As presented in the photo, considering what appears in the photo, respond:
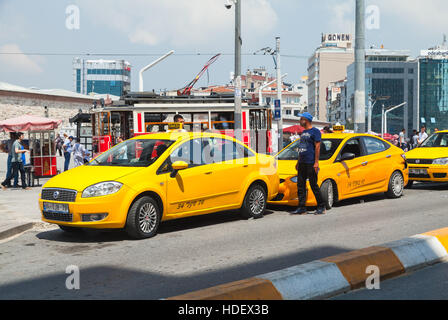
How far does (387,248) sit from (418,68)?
144450 mm

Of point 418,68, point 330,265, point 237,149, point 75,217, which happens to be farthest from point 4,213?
point 418,68

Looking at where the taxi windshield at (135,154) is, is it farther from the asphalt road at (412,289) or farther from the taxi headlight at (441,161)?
the taxi headlight at (441,161)

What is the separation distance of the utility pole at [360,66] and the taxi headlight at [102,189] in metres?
8.45

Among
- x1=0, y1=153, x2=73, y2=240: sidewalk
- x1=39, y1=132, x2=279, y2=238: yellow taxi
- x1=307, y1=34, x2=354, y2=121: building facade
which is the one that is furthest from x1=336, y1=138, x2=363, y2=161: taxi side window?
x1=307, y1=34, x2=354, y2=121: building facade

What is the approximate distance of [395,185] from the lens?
12.5 metres

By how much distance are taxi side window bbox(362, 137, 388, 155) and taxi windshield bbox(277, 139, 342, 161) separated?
2.45 ft

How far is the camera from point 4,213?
35.6 ft

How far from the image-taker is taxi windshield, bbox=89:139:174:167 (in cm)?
866

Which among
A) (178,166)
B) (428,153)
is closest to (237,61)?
(428,153)

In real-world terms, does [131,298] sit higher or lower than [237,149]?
lower

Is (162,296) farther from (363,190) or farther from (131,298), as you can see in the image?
(363,190)

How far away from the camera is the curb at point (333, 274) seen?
182 inches

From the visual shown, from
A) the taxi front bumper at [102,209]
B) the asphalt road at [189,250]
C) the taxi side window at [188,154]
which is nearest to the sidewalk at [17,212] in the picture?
the asphalt road at [189,250]
